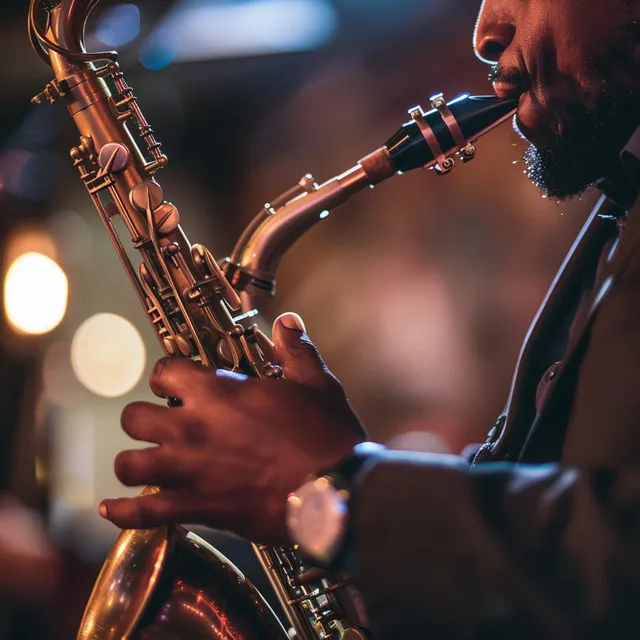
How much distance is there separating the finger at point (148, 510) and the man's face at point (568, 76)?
1.11 meters

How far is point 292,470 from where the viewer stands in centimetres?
107

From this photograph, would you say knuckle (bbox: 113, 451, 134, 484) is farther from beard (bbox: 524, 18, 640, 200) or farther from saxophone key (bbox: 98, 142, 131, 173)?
beard (bbox: 524, 18, 640, 200)

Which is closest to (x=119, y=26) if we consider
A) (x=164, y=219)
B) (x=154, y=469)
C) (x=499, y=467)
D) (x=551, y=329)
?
(x=164, y=219)

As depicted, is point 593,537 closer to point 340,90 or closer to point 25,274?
point 340,90

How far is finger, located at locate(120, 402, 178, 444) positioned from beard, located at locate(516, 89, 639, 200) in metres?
1.04

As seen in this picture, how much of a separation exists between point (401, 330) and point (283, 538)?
353 cm

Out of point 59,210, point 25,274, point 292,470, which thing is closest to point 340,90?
point 59,210

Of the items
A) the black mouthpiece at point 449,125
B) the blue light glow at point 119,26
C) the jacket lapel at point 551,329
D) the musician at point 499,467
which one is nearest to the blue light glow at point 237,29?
the blue light glow at point 119,26

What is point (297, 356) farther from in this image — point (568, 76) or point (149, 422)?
point (568, 76)

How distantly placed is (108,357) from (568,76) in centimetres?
453

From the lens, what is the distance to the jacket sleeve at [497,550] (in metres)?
0.82

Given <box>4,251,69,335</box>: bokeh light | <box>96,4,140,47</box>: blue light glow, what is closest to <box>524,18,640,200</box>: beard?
<box>96,4,140,47</box>: blue light glow

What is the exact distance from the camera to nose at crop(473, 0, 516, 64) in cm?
162

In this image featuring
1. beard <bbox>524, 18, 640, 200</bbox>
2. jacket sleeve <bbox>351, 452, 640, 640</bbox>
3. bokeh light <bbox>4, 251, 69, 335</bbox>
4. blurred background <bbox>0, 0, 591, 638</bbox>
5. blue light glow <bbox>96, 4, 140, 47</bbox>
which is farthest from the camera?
bokeh light <bbox>4, 251, 69, 335</bbox>
